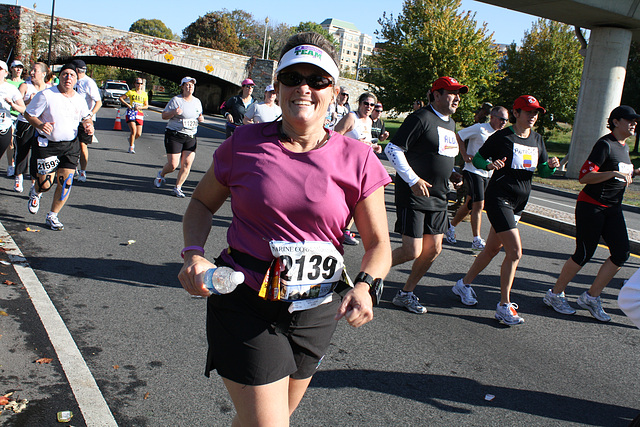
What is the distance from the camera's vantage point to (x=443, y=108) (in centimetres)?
525

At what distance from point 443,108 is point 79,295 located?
3.61 meters

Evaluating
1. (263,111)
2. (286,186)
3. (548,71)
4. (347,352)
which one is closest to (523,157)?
(347,352)

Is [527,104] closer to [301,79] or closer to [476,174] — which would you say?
[476,174]

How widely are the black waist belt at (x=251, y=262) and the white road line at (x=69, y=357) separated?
1523mm

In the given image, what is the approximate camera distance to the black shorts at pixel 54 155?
687 cm

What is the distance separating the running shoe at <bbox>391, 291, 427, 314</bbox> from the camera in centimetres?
532

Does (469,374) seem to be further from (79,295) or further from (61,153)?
(61,153)

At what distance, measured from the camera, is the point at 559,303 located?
5746 millimetres

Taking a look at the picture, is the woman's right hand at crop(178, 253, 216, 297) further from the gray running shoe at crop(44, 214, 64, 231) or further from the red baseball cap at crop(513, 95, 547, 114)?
the gray running shoe at crop(44, 214, 64, 231)

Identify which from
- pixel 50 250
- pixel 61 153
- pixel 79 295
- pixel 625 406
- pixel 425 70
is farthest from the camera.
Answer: pixel 425 70

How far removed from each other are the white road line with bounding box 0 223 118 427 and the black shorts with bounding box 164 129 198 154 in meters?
4.62

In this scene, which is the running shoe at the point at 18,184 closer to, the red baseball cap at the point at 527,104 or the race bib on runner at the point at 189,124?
the race bib on runner at the point at 189,124

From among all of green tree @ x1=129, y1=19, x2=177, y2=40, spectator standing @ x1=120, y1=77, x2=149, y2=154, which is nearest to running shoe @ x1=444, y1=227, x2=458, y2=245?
spectator standing @ x1=120, y1=77, x2=149, y2=154

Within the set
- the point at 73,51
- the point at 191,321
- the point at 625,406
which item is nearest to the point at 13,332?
the point at 191,321
